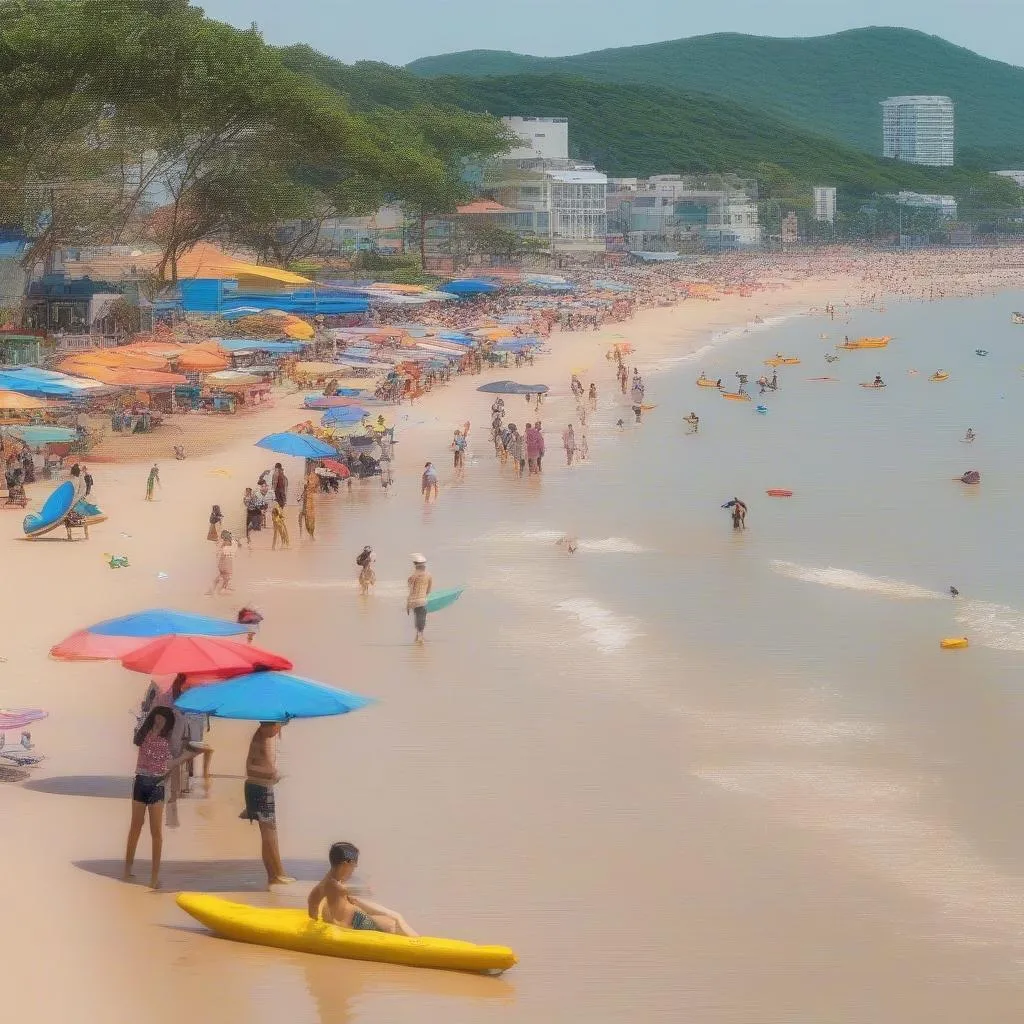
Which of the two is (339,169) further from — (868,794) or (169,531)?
(868,794)

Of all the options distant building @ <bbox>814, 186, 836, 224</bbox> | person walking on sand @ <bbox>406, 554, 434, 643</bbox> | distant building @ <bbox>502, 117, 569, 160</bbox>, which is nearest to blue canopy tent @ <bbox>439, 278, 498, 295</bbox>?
distant building @ <bbox>502, 117, 569, 160</bbox>

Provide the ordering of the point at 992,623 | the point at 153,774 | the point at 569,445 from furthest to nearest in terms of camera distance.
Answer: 1. the point at 569,445
2. the point at 992,623
3. the point at 153,774

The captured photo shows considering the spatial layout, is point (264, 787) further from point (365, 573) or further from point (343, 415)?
point (343, 415)

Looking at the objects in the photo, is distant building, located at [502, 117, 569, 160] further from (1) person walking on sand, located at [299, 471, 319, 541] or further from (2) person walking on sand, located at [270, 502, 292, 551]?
(2) person walking on sand, located at [270, 502, 292, 551]

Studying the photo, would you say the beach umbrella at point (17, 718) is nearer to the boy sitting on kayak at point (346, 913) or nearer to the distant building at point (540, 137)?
the boy sitting on kayak at point (346, 913)

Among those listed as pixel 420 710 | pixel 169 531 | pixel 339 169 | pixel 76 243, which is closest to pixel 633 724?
pixel 420 710

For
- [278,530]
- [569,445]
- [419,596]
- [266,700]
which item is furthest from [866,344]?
[266,700]
